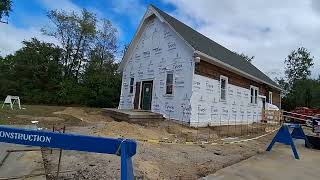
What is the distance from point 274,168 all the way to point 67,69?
32864 millimetres

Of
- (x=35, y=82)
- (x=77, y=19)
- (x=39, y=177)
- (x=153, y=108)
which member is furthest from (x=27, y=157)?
(x=77, y=19)

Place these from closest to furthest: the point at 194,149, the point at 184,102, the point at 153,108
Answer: the point at 194,149 < the point at 184,102 < the point at 153,108

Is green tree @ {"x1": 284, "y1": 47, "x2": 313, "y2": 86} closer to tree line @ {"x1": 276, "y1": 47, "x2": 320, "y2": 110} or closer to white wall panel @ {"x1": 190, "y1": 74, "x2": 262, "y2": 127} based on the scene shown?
tree line @ {"x1": 276, "y1": 47, "x2": 320, "y2": 110}

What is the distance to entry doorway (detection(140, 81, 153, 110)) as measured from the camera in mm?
18877

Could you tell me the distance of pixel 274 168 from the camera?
301 inches

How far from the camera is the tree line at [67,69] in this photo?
31250 millimetres

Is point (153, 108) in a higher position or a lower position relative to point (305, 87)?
lower

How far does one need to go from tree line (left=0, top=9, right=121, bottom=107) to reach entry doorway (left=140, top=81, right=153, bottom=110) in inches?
430

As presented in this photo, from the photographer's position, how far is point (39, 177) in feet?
16.4

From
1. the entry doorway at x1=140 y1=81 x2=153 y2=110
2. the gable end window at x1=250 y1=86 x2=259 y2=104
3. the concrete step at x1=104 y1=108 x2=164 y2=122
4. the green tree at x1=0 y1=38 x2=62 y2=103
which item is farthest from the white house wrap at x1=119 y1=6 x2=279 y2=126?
the green tree at x1=0 y1=38 x2=62 y2=103

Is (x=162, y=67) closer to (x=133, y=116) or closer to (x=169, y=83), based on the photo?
(x=169, y=83)

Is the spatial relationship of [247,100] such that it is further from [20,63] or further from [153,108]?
[20,63]

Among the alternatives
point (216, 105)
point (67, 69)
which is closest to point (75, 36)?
point (67, 69)

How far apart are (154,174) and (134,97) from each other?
14.6 metres
